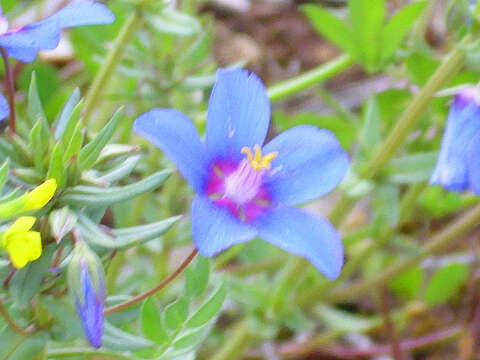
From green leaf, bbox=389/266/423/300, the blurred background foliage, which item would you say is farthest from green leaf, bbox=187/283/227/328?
green leaf, bbox=389/266/423/300

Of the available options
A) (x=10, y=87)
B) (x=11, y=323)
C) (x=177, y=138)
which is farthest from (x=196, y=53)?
(x=11, y=323)

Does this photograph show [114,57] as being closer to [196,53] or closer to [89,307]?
[196,53]

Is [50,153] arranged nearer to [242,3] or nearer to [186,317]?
[186,317]

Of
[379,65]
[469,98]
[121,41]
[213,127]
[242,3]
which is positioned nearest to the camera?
[213,127]

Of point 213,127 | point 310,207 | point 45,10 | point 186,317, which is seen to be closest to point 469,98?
point 213,127

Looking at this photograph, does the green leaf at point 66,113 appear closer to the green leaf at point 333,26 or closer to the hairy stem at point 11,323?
the hairy stem at point 11,323
